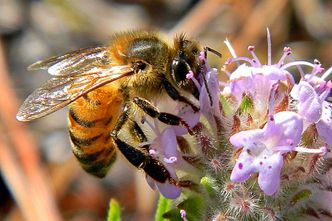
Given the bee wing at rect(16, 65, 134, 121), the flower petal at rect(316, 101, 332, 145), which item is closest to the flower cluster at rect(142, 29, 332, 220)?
the flower petal at rect(316, 101, 332, 145)

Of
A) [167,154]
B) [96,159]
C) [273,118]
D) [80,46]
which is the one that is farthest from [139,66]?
[80,46]

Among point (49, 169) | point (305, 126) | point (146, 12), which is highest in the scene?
point (305, 126)

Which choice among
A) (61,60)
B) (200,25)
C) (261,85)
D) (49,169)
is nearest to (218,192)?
(261,85)

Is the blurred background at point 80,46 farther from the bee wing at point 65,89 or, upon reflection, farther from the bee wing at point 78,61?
the bee wing at point 65,89

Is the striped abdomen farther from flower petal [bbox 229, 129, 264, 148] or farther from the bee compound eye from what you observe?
flower petal [bbox 229, 129, 264, 148]

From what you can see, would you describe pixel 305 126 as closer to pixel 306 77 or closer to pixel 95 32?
pixel 306 77

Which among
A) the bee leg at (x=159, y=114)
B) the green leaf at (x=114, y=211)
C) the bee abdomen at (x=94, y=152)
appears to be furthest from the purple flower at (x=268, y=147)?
the green leaf at (x=114, y=211)
